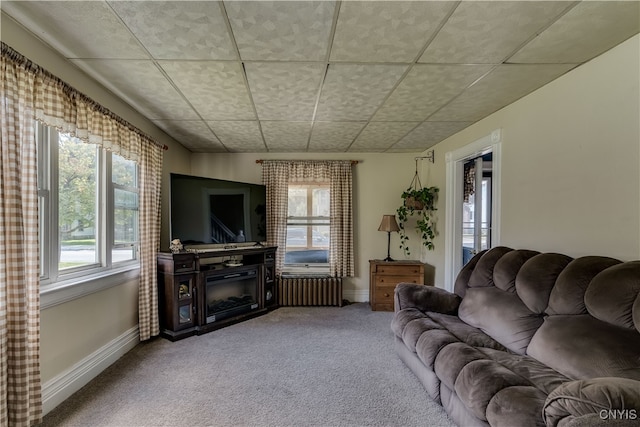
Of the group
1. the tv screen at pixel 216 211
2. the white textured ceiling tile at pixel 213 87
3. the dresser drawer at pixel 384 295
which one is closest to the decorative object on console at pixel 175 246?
the tv screen at pixel 216 211

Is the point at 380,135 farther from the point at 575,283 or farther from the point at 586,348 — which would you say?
the point at 586,348

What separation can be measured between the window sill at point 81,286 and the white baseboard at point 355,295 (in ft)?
9.64

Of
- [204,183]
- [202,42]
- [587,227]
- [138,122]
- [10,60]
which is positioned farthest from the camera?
[204,183]

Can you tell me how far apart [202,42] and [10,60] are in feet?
3.24

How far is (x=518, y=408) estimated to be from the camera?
4.01 feet

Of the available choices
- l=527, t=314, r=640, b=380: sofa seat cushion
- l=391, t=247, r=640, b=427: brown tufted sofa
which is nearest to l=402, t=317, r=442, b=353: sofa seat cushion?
l=391, t=247, r=640, b=427: brown tufted sofa

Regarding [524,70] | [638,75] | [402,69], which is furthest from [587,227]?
[402,69]

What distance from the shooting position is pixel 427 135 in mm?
3572

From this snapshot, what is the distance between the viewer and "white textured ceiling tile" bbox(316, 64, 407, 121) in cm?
198

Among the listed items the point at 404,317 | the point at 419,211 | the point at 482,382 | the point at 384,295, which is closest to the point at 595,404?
the point at 482,382

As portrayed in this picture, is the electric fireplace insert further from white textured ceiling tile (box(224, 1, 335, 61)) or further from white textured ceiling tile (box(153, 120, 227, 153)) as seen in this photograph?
white textured ceiling tile (box(224, 1, 335, 61))

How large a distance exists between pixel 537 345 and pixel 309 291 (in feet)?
9.57

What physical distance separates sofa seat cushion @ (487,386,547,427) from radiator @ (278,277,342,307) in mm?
2923

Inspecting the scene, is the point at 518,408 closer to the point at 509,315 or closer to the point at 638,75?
the point at 509,315
